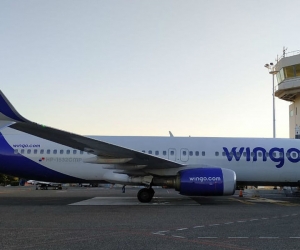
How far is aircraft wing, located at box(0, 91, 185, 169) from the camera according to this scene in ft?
36.1

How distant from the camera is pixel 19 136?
54.5 ft

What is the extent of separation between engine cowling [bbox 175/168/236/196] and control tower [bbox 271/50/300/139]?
17.1 meters

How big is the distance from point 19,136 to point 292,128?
24.5m

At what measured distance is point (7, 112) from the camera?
1091cm

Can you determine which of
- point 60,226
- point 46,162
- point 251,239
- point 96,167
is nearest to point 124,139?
point 96,167

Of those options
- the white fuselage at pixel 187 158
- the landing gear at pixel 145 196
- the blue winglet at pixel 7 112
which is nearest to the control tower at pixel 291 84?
the white fuselage at pixel 187 158

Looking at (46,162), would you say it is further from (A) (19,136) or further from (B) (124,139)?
(B) (124,139)

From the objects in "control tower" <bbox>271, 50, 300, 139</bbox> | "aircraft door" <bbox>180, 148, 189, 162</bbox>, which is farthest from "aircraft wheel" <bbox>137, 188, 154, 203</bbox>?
"control tower" <bbox>271, 50, 300, 139</bbox>

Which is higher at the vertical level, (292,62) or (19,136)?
(292,62)

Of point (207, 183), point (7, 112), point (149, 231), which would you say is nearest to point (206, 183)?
point (207, 183)

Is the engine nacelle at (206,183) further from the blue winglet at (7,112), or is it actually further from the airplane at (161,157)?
the blue winglet at (7,112)

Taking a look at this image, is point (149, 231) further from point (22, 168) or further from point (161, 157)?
point (22, 168)

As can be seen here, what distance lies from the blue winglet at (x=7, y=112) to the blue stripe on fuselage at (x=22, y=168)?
5407 mm

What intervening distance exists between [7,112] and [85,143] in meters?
3.07
